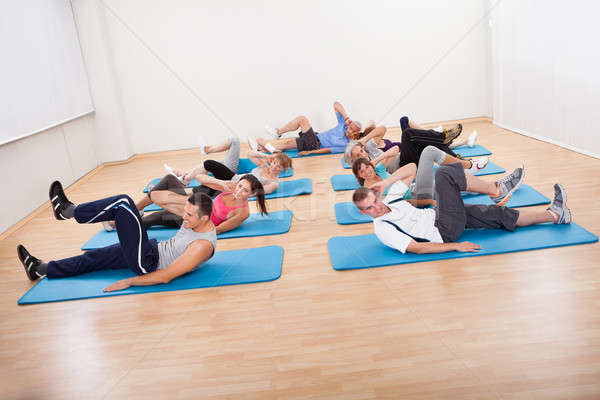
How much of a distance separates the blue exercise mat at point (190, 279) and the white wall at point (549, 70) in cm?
358

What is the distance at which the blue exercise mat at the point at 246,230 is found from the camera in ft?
11.9

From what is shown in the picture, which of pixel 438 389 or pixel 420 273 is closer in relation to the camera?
pixel 438 389

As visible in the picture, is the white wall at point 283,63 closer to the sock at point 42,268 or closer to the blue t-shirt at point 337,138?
the blue t-shirt at point 337,138

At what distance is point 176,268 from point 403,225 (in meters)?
1.46

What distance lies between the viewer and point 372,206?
2.78 metres

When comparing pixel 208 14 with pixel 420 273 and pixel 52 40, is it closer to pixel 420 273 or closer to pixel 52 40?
pixel 52 40

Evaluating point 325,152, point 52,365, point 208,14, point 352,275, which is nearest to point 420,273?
point 352,275

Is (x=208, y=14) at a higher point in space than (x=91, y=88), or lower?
higher

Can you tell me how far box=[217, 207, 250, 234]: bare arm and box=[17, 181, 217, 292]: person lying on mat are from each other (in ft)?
2.16

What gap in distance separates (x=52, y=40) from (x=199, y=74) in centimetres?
194

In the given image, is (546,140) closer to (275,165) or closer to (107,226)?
(275,165)

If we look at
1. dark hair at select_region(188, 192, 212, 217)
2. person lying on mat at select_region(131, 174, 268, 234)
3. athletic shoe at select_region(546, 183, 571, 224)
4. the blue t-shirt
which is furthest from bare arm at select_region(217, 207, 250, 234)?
the blue t-shirt

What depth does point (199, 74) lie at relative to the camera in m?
6.62

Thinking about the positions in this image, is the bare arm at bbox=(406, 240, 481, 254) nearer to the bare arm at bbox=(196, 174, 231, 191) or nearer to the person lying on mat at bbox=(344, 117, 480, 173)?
the person lying on mat at bbox=(344, 117, 480, 173)
